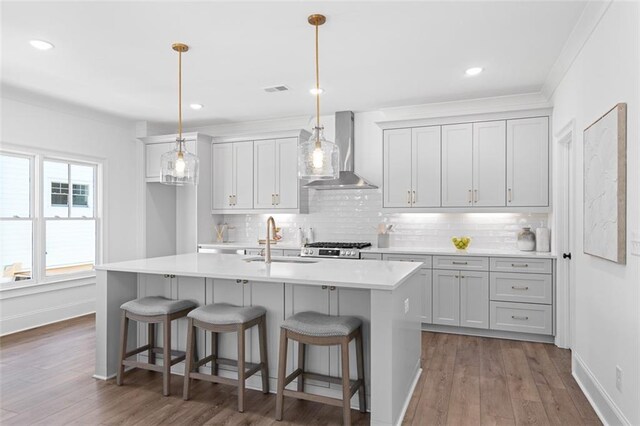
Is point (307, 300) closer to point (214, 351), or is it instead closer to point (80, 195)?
point (214, 351)

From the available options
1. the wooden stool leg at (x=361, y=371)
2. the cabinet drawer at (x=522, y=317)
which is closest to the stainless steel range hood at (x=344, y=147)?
the cabinet drawer at (x=522, y=317)

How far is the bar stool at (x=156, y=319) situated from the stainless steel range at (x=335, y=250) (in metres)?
2.01

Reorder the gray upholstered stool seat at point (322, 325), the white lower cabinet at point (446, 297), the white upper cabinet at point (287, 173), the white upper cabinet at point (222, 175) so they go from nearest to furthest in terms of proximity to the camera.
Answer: the gray upholstered stool seat at point (322, 325)
the white lower cabinet at point (446, 297)
the white upper cabinet at point (287, 173)
the white upper cabinet at point (222, 175)

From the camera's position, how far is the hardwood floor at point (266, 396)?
2.73m

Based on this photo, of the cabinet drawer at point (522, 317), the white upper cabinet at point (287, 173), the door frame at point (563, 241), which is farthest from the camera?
the white upper cabinet at point (287, 173)

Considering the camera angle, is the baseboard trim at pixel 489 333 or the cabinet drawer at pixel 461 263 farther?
the cabinet drawer at pixel 461 263

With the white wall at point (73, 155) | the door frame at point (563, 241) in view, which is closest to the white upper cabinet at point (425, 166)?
the door frame at point (563, 241)

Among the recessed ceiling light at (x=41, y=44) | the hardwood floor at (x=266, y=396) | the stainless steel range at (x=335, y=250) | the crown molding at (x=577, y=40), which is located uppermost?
the recessed ceiling light at (x=41, y=44)

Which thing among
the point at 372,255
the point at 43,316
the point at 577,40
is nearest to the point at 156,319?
the point at 372,255

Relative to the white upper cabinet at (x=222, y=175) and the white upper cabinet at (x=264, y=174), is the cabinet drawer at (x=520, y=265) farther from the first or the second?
the white upper cabinet at (x=222, y=175)

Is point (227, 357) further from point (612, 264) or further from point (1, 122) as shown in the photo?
point (1, 122)

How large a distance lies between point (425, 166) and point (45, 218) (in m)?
4.59

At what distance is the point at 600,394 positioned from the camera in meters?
2.77

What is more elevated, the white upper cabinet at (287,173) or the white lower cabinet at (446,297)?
the white upper cabinet at (287,173)
